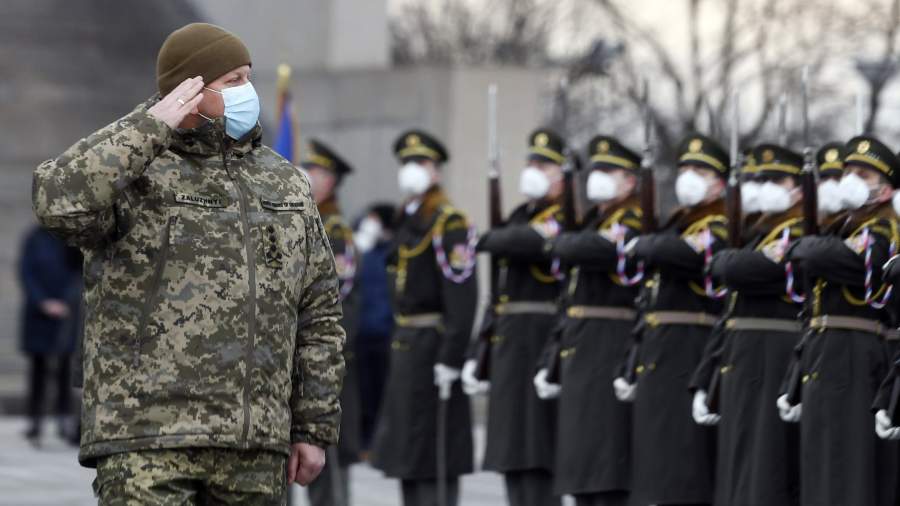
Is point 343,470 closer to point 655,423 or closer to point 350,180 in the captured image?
point 655,423

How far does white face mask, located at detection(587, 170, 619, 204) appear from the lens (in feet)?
29.3

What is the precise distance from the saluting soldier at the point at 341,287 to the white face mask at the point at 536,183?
1.14 m

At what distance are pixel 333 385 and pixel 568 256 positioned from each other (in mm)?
3862

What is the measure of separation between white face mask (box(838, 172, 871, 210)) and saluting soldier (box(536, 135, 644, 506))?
142 cm

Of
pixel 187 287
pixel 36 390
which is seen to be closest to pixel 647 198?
pixel 187 287

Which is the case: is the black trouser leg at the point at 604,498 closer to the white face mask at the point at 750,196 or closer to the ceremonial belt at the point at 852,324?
the white face mask at the point at 750,196

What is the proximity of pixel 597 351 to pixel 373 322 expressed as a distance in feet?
19.4

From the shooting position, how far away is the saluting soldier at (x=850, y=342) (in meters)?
7.24

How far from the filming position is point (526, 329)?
9.38 meters

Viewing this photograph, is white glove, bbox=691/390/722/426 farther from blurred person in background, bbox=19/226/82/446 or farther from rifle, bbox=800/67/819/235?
blurred person in background, bbox=19/226/82/446

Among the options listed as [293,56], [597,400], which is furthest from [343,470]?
[293,56]

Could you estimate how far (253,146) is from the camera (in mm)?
4941

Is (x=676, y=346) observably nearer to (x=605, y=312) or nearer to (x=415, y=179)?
(x=605, y=312)

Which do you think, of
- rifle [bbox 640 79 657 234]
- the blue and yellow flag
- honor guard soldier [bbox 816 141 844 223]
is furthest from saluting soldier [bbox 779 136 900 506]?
the blue and yellow flag
